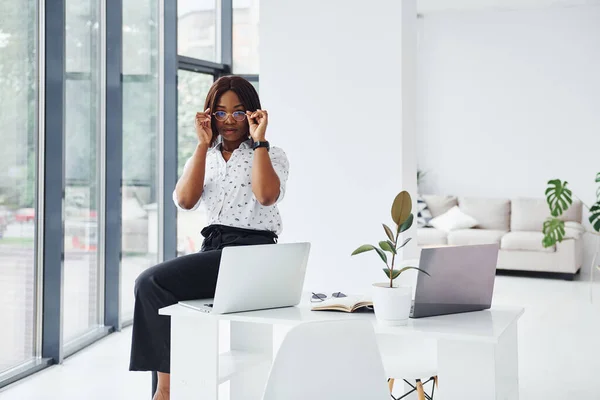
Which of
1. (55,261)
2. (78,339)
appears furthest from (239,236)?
(78,339)

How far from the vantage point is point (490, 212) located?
26.6ft

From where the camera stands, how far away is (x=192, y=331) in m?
2.05

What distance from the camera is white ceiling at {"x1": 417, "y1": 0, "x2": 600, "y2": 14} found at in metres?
7.89

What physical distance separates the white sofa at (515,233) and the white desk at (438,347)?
18.3 ft

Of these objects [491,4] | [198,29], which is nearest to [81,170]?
[198,29]

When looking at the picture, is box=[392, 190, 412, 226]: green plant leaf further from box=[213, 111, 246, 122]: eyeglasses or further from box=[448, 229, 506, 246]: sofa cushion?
box=[448, 229, 506, 246]: sofa cushion

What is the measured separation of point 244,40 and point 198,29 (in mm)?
473

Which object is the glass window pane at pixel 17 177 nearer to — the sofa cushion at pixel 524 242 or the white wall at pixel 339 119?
the white wall at pixel 339 119

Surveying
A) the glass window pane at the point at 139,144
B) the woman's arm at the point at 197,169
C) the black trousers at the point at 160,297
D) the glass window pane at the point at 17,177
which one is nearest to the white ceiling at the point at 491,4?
the glass window pane at the point at 139,144

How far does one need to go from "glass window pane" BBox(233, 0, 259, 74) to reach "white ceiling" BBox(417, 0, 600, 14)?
9.14 ft

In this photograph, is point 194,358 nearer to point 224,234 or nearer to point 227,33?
point 224,234

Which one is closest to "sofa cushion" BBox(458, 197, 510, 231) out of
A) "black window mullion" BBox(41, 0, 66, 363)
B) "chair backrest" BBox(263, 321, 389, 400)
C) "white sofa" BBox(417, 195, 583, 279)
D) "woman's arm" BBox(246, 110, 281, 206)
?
"white sofa" BBox(417, 195, 583, 279)

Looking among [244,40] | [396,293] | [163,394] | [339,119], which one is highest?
[244,40]

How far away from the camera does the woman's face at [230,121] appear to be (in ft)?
7.75
